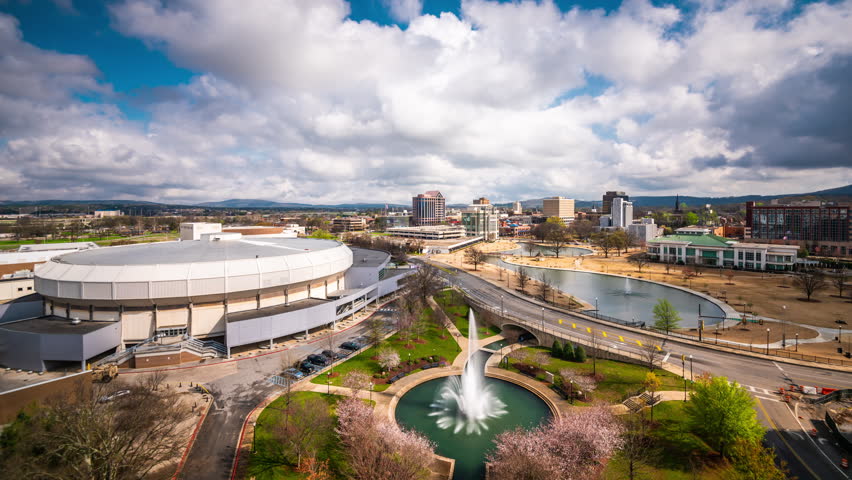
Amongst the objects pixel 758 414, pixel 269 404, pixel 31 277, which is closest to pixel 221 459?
pixel 269 404

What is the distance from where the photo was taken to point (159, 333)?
130ft

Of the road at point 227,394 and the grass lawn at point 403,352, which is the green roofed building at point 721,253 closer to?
the grass lawn at point 403,352

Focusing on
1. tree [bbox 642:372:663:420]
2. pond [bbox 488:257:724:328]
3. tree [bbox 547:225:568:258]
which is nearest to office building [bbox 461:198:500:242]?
tree [bbox 547:225:568:258]

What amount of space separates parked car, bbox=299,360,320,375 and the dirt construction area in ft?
153

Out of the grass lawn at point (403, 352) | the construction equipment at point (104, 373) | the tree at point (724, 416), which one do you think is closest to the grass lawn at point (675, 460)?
the tree at point (724, 416)

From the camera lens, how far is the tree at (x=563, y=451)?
1917cm

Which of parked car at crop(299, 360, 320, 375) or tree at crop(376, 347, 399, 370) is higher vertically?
tree at crop(376, 347, 399, 370)

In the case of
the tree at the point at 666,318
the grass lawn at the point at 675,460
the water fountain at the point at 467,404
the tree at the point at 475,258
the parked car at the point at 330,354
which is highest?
the tree at the point at 475,258

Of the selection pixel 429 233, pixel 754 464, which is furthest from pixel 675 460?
pixel 429 233

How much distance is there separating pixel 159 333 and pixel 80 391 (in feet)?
54.7

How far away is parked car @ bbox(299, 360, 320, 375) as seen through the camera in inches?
1419

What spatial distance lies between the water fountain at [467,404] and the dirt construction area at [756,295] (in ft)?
105

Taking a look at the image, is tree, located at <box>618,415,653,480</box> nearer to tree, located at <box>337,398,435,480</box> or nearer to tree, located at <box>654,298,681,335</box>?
tree, located at <box>337,398,435,480</box>

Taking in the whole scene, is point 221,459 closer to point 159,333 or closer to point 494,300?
point 159,333
